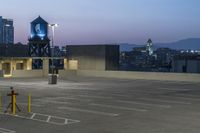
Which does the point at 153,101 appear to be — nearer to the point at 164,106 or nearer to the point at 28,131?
the point at 164,106

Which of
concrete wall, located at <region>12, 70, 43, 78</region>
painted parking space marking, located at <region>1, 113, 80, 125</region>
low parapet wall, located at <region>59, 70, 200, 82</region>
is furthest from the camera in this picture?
concrete wall, located at <region>12, 70, 43, 78</region>

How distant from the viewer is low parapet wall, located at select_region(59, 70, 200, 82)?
5103 cm

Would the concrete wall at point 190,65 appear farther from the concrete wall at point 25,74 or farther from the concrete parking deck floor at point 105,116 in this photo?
the concrete parking deck floor at point 105,116

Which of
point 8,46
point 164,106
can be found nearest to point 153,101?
point 164,106

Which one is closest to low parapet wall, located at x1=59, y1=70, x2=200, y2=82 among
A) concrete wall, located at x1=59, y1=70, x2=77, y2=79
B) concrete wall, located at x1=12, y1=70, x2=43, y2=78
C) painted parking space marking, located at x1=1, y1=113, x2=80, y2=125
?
concrete wall, located at x1=59, y1=70, x2=77, y2=79

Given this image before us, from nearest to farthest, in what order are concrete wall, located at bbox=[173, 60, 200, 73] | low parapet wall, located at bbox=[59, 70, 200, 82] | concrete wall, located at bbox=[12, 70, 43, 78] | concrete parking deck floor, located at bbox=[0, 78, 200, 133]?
concrete parking deck floor, located at bbox=[0, 78, 200, 133] → low parapet wall, located at bbox=[59, 70, 200, 82] → concrete wall, located at bbox=[12, 70, 43, 78] → concrete wall, located at bbox=[173, 60, 200, 73]

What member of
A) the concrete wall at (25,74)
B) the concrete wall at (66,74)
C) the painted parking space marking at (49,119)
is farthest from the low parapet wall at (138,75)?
the painted parking space marking at (49,119)

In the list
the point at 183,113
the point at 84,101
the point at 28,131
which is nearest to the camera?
the point at 28,131

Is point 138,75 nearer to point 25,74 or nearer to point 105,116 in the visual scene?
point 25,74

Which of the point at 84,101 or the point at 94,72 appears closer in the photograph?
the point at 84,101

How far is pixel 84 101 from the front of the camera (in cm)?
2708

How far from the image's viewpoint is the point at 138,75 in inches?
2203

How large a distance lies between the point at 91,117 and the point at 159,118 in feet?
10.2

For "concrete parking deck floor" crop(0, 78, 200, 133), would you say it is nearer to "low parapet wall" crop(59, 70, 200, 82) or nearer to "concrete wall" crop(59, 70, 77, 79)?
"low parapet wall" crop(59, 70, 200, 82)
